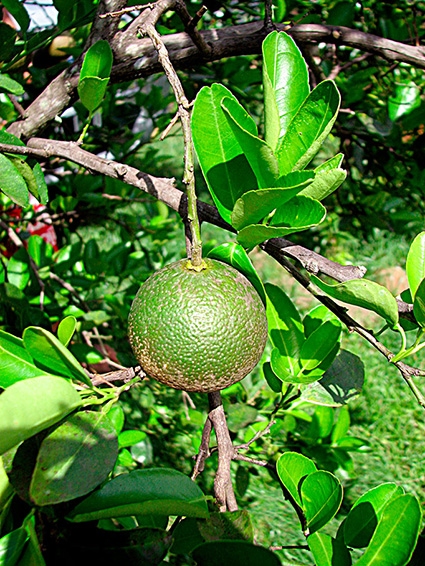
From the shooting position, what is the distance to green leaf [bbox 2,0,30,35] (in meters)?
1.09

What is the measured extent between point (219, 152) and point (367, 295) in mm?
282

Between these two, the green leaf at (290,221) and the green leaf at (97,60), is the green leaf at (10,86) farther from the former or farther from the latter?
the green leaf at (290,221)

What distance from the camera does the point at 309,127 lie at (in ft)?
2.09

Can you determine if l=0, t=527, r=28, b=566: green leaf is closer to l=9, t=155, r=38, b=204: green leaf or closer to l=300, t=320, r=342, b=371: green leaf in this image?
l=300, t=320, r=342, b=371: green leaf

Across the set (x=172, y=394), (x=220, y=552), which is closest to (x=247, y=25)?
(x=220, y=552)

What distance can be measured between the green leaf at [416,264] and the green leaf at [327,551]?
0.35m

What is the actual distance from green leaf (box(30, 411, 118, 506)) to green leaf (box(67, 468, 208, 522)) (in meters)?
0.03

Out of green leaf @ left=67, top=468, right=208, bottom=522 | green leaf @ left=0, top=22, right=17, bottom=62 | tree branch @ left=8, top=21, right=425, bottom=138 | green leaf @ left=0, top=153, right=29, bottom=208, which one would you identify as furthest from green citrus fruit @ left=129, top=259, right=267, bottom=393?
green leaf @ left=0, top=22, right=17, bottom=62

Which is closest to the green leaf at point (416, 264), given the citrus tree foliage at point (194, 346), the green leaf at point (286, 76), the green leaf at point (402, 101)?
the citrus tree foliage at point (194, 346)

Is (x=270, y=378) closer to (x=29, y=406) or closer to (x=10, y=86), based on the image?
(x=29, y=406)

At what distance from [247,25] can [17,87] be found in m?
0.58

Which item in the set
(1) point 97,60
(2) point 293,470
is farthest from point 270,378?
(1) point 97,60

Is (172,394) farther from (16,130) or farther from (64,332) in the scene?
(64,332)

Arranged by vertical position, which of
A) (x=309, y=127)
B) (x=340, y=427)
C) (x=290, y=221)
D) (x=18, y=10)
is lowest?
(x=340, y=427)
